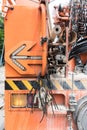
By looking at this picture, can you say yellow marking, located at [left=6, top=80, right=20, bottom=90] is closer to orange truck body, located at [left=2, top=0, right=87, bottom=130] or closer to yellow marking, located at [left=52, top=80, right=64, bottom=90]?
orange truck body, located at [left=2, top=0, right=87, bottom=130]

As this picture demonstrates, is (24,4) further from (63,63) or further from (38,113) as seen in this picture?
(38,113)

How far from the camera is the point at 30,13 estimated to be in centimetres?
340

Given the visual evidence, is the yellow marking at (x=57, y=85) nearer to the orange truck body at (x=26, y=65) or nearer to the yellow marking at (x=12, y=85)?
the orange truck body at (x=26, y=65)

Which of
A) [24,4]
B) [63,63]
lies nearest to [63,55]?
[63,63]

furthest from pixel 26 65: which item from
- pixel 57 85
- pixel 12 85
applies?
pixel 57 85

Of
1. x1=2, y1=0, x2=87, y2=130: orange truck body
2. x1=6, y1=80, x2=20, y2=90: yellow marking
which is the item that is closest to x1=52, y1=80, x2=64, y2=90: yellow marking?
x1=2, y1=0, x2=87, y2=130: orange truck body

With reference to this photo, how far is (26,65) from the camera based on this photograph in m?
3.42

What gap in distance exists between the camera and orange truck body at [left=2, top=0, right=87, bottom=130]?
11.2ft

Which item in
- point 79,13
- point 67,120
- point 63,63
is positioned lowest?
point 67,120

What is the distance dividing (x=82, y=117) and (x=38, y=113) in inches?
17.6

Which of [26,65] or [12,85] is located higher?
[26,65]

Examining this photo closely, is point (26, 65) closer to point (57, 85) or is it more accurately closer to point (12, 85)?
point (12, 85)

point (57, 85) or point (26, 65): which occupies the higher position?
point (26, 65)

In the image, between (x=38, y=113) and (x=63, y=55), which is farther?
(x=38, y=113)
